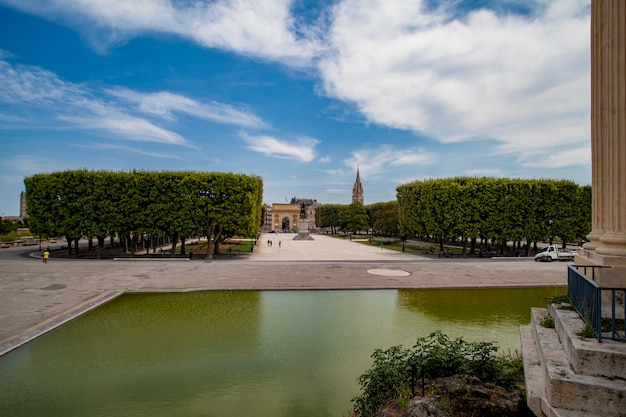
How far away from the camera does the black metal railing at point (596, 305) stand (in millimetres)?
5316

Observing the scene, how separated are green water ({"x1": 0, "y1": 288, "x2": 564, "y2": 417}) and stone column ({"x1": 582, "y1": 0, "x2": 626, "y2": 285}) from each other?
5158mm

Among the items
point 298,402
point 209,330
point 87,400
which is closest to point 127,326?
point 209,330

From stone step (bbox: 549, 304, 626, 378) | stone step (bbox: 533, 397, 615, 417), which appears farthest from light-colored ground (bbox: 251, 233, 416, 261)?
stone step (bbox: 533, 397, 615, 417)

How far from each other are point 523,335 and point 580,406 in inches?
142

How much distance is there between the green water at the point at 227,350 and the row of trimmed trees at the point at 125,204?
56.4 ft

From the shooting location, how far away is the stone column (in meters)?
7.35

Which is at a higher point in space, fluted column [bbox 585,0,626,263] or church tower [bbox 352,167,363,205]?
church tower [bbox 352,167,363,205]

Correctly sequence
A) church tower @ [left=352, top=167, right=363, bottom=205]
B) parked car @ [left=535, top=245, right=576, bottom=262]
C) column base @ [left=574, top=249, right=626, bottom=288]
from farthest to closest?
church tower @ [left=352, top=167, right=363, bottom=205]
parked car @ [left=535, top=245, right=576, bottom=262]
column base @ [left=574, top=249, right=626, bottom=288]

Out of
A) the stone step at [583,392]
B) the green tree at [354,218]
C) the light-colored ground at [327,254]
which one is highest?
the green tree at [354,218]

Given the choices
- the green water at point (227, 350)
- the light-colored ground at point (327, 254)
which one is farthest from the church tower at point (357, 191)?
the green water at point (227, 350)

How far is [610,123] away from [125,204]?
35477 millimetres

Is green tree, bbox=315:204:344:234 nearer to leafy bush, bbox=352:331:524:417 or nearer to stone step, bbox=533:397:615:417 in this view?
leafy bush, bbox=352:331:524:417

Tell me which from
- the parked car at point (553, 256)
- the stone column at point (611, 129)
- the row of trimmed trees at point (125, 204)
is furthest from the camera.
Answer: the row of trimmed trees at point (125, 204)

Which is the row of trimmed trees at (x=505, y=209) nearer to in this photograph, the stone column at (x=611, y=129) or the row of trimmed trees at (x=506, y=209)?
the row of trimmed trees at (x=506, y=209)
